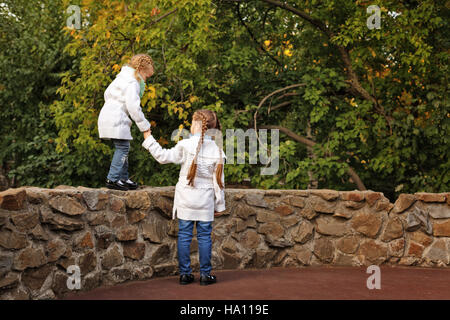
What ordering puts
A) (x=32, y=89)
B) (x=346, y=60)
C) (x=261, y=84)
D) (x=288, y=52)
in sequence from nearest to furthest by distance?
(x=346, y=60) → (x=261, y=84) → (x=32, y=89) → (x=288, y=52)

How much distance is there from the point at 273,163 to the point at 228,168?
0.74m

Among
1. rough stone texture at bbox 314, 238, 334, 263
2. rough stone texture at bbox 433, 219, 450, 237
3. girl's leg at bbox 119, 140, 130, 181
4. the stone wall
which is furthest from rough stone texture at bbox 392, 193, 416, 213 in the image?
girl's leg at bbox 119, 140, 130, 181

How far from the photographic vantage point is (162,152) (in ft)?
16.2

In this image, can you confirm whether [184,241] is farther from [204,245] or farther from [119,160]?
[119,160]

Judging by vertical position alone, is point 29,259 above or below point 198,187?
below

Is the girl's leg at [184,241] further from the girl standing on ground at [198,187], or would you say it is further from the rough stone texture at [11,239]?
the rough stone texture at [11,239]

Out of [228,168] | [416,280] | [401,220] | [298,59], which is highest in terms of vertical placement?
[298,59]

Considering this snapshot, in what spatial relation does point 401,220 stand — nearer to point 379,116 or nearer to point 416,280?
Answer: point 416,280

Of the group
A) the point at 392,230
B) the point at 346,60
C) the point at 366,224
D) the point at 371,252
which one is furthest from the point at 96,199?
the point at 346,60

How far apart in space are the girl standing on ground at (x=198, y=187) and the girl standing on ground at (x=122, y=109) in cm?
23

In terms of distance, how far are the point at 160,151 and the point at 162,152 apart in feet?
0.08

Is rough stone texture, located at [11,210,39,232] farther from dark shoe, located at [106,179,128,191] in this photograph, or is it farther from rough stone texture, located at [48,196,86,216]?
dark shoe, located at [106,179,128,191]

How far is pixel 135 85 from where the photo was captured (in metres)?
4.98

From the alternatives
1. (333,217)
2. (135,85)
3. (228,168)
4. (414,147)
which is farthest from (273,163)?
(135,85)
